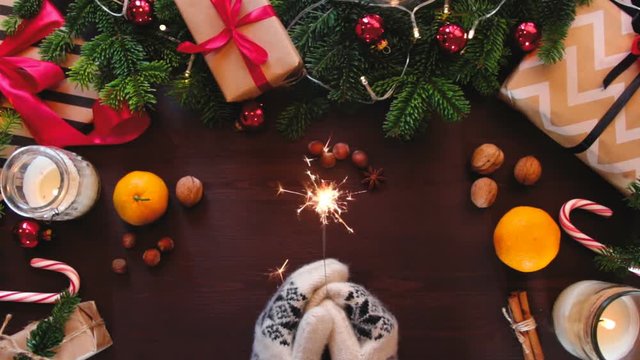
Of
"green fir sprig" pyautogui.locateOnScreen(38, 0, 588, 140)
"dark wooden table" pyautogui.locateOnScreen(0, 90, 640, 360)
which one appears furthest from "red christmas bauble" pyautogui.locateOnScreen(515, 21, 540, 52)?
"dark wooden table" pyautogui.locateOnScreen(0, 90, 640, 360)

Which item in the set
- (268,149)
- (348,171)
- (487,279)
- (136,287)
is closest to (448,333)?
(487,279)

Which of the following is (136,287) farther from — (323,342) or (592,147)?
(592,147)

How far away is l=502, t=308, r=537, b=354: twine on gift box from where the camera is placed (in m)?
0.85

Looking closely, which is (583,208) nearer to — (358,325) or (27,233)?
(358,325)

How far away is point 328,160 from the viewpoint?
35.2 inches

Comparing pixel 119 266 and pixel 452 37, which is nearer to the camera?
pixel 452 37

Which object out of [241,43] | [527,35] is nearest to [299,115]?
[241,43]

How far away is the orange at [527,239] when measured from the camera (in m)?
0.82

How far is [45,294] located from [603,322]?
94cm

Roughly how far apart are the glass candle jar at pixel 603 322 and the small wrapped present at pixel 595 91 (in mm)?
181

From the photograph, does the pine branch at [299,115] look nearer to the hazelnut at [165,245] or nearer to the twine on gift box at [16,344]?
the hazelnut at [165,245]

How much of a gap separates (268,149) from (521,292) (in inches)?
19.9

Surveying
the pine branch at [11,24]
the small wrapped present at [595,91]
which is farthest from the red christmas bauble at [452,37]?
the pine branch at [11,24]

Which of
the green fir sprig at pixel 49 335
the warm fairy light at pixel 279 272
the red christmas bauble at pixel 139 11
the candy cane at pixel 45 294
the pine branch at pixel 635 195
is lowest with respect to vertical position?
the pine branch at pixel 635 195
